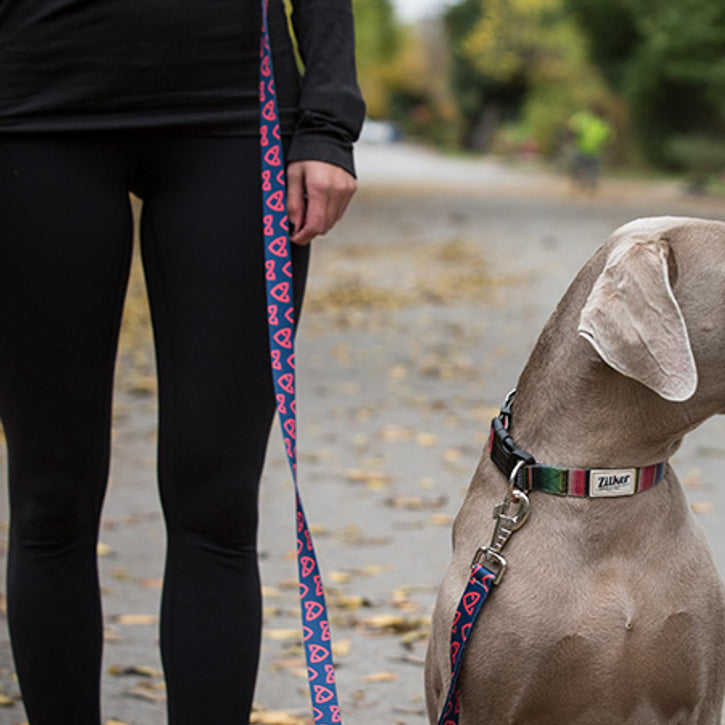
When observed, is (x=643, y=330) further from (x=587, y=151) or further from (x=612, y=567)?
(x=587, y=151)

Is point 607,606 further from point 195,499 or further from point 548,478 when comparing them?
point 195,499

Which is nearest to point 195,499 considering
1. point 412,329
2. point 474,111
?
point 412,329

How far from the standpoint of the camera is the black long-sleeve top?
2254mm

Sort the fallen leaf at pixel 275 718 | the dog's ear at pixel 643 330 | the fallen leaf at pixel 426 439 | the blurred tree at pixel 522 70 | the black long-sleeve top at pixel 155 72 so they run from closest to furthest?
1. the dog's ear at pixel 643 330
2. the black long-sleeve top at pixel 155 72
3. the fallen leaf at pixel 275 718
4. the fallen leaf at pixel 426 439
5. the blurred tree at pixel 522 70

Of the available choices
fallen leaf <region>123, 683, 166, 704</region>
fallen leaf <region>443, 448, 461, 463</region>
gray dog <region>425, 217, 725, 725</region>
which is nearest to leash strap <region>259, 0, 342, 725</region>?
gray dog <region>425, 217, 725, 725</region>

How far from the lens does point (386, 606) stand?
425cm

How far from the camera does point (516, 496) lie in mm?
2334

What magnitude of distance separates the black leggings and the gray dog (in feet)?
1.49

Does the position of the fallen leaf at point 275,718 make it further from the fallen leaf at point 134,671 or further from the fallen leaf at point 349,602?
the fallen leaf at point 349,602

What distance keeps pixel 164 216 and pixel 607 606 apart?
3.48 feet

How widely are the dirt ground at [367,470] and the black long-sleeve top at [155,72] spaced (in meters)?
1.70

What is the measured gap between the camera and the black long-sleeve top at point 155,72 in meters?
2.25

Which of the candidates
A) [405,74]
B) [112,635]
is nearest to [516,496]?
[112,635]

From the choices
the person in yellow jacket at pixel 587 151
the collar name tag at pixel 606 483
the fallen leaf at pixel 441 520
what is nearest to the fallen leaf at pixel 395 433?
the fallen leaf at pixel 441 520
